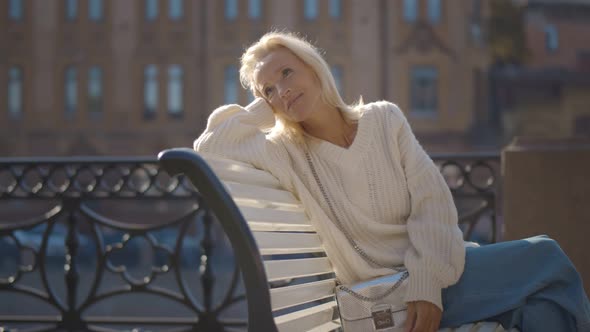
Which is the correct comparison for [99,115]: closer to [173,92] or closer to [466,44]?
[173,92]

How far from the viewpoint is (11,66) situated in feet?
130

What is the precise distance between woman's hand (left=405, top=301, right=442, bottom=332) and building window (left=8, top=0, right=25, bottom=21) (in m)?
39.4

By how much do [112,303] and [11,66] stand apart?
21093mm

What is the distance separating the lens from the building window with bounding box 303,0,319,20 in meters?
39.8

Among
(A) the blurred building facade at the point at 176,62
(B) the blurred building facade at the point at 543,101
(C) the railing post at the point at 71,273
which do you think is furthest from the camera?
(B) the blurred building facade at the point at 543,101

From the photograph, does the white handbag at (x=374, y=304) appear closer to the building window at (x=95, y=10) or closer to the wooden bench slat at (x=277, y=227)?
the wooden bench slat at (x=277, y=227)

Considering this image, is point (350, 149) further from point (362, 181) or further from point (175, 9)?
point (175, 9)

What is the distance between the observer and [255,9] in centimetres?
4022

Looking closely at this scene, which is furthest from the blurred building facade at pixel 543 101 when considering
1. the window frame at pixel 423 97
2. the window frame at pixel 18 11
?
the window frame at pixel 18 11

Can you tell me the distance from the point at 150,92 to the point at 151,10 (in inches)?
137

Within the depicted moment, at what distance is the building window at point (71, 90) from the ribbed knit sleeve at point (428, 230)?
3807cm

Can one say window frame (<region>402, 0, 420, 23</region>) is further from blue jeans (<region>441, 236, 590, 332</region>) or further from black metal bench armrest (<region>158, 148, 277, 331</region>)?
black metal bench armrest (<region>158, 148, 277, 331</region>)

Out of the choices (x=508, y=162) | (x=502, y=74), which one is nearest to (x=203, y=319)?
(x=508, y=162)

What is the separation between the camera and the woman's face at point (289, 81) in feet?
10.4
